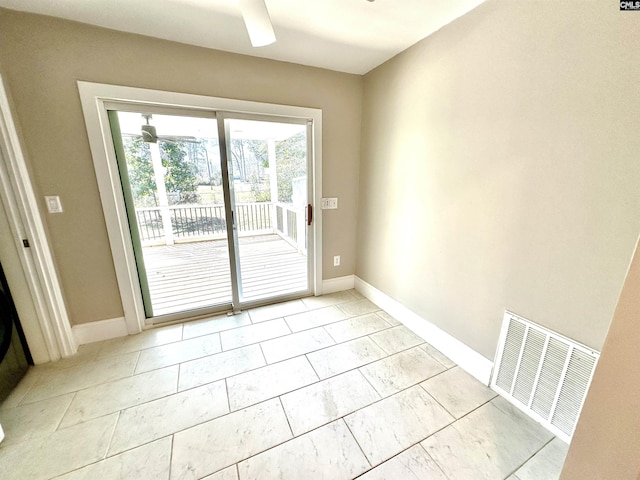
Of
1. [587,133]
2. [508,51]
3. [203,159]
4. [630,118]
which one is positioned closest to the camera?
[630,118]

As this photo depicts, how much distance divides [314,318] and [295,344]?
429mm

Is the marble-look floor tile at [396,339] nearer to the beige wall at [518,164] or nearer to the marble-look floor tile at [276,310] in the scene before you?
the beige wall at [518,164]

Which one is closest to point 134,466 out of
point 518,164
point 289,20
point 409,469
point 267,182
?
point 409,469

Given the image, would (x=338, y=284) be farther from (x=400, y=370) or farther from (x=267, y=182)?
(x=267, y=182)

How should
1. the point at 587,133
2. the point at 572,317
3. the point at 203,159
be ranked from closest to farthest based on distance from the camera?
the point at 587,133 < the point at 572,317 < the point at 203,159

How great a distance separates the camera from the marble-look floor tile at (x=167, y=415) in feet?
4.29

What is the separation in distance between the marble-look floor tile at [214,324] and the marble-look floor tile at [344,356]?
0.86 metres

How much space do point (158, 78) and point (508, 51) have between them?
2411 millimetres

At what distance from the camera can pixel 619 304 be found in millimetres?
630

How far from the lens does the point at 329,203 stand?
2719 millimetres

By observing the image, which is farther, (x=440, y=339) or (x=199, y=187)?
(x=199, y=187)

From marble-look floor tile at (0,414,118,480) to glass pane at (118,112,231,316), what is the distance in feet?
3.69

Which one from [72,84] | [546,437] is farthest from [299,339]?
[72,84]

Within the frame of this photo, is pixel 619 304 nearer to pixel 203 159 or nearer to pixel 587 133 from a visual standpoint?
pixel 587 133
